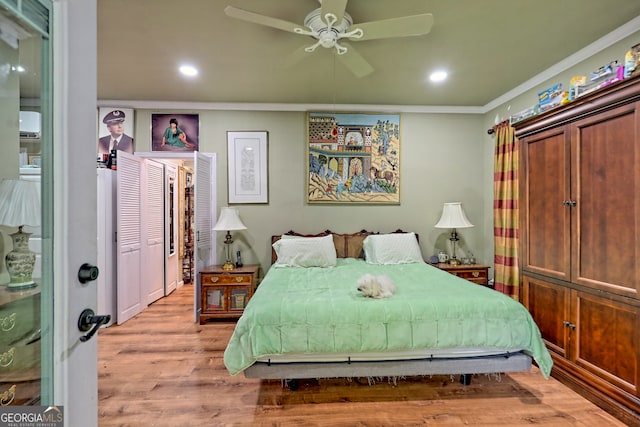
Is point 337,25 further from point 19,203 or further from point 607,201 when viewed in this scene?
point 607,201

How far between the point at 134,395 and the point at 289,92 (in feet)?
10.8

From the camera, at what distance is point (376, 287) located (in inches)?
88.3

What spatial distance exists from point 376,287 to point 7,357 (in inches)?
75.4

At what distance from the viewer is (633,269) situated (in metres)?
1.81

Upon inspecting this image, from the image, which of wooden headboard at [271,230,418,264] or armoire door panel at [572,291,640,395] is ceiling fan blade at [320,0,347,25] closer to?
armoire door panel at [572,291,640,395]

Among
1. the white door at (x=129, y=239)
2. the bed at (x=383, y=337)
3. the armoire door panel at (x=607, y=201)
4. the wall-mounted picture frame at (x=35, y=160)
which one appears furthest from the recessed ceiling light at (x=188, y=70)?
the armoire door panel at (x=607, y=201)

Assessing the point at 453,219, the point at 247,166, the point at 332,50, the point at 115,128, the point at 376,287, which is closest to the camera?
the point at 376,287

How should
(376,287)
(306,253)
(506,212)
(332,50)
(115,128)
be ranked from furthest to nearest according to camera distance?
(115,128) < (506,212) < (306,253) < (332,50) < (376,287)

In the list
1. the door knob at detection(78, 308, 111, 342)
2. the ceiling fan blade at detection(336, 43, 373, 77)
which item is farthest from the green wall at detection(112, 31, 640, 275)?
the door knob at detection(78, 308, 111, 342)

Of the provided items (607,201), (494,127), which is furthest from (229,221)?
(494,127)

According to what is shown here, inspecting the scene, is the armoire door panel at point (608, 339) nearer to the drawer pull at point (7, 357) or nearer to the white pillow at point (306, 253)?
the white pillow at point (306, 253)

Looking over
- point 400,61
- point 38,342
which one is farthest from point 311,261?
point 38,342

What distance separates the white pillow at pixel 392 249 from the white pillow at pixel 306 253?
0.52 metres

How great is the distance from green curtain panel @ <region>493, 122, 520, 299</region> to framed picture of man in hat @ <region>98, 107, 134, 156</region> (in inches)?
188
